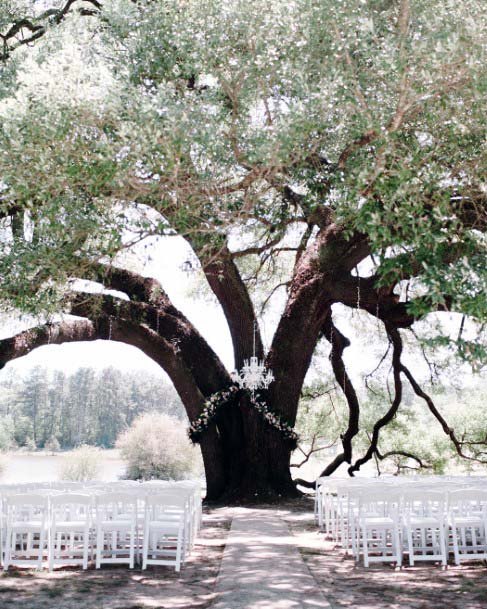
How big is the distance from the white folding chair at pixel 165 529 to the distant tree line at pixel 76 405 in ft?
64.5

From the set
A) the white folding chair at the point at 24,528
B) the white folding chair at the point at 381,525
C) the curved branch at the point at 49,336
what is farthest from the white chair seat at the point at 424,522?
the curved branch at the point at 49,336

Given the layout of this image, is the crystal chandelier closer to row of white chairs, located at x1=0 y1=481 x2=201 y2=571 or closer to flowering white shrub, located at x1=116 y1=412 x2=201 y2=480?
row of white chairs, located at x1=0 y1=481 x2=201 y2=571

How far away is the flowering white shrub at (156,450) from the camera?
64.6ft

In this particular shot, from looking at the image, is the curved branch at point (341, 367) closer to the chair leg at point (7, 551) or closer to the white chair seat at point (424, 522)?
the white chair seat at point (424, 522)

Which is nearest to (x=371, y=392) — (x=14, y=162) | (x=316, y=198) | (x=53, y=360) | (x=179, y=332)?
(x=179, y=332)

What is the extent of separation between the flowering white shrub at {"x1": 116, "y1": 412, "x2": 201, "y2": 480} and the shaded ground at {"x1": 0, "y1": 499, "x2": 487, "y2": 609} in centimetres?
1258

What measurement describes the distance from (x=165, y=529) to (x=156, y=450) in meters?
13.3

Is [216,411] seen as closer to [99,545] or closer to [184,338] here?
[184,338]

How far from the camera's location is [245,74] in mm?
6785

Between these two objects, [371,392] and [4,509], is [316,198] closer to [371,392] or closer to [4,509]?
[4,509]

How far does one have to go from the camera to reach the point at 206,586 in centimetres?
574

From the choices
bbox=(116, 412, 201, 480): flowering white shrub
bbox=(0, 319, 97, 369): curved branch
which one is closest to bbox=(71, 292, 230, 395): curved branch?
bbox=(0, 319, 97, 369): curved branch

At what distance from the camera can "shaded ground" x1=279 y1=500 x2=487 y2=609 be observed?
5062 millimetres

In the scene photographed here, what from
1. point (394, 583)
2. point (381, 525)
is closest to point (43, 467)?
point (381, 525)
